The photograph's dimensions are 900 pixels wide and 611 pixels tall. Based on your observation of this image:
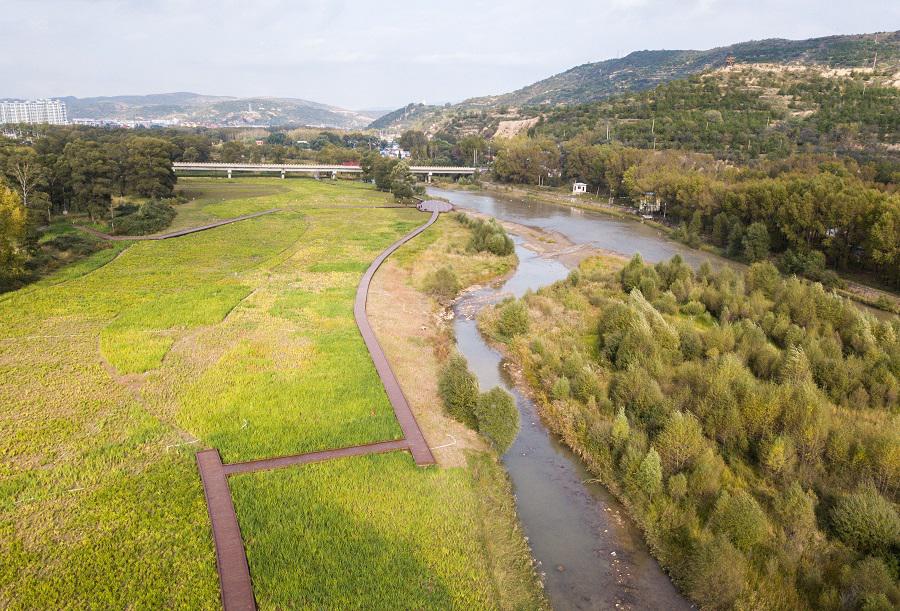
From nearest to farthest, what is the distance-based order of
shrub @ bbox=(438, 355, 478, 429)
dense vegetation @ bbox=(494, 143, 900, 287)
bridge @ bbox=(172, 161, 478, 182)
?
shrub @ bbox=(438, 355, 478, 429)
dense vegetation @ bbox=(494, 143, 900, 287)
bridge @ bbox=(172, 161, 478, 182)

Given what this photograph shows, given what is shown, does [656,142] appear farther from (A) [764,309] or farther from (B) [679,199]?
(A) [764,309]

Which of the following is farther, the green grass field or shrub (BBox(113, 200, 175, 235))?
shrub (BBox(113, 200, 175, 235))

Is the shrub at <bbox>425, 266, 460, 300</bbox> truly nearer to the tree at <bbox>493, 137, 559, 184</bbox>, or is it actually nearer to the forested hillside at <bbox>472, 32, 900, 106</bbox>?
the tree at <bbox>493, 137, 559, 184</bbox>

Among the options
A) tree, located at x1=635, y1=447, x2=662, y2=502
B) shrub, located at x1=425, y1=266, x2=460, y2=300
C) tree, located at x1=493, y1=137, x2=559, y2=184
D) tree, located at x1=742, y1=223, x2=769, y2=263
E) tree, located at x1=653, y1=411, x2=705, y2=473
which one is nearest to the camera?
tree, located at x1=635, y1=447, x2=662, y2=502


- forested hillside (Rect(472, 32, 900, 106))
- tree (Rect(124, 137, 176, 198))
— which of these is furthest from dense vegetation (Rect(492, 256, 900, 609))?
forested hillside (Rect(472, 32, 900, 106))

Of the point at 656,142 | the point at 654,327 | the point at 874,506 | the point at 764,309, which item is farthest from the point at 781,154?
the point at 874,506

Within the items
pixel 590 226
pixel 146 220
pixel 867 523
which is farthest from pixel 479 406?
pixel 590 226
